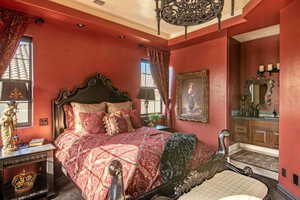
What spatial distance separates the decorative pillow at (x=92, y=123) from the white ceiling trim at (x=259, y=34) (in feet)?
12.8

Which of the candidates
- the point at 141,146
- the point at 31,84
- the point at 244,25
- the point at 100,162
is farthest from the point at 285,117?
the point at 31,84

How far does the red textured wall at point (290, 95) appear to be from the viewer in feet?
7.12

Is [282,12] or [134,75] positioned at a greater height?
[282,12]

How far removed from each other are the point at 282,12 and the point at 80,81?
3.59 m

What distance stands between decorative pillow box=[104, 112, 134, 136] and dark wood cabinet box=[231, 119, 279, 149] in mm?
3013

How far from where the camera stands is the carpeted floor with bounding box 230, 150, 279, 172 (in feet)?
10.2

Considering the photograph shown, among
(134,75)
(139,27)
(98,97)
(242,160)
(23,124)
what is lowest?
(242,160)

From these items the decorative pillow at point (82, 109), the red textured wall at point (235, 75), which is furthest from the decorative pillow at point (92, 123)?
the red textured wall at point (235, 75)

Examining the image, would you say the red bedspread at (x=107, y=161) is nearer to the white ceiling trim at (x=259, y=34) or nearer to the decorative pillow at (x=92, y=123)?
the decorative pillow at (x=92, y=123)

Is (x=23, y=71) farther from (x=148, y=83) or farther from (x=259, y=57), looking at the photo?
(x=259, y=57)

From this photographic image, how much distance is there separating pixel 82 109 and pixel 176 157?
1.88 metres

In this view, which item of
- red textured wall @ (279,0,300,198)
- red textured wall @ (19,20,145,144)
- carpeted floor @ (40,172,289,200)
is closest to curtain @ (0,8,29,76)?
red textured wall @ (19,20,145,144)

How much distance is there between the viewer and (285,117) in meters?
2.35

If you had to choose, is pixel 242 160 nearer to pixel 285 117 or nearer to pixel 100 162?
pixel 285 117
